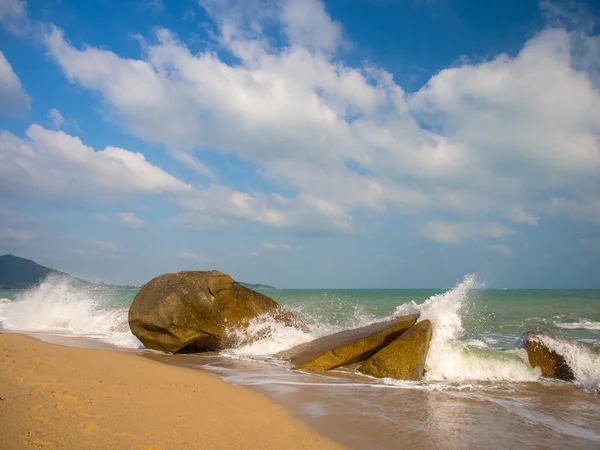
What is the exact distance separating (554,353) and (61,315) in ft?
66.5

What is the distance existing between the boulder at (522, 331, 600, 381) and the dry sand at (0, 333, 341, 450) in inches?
283

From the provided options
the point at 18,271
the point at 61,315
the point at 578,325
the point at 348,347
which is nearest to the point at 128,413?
the point at 348,347

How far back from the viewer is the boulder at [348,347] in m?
9.38

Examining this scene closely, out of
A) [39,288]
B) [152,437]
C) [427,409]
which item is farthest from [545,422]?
[39,288]

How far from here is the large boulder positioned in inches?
433

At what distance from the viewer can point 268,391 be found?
6910mm

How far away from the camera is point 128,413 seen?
172 inches

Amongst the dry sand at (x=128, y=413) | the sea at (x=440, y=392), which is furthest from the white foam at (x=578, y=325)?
the dry sand at (x=128, y=413)

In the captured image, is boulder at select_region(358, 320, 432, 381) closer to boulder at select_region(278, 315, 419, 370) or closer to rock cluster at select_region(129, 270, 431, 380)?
rock cluster at select_region(129, 270, 431, 380)

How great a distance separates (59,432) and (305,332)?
9.75 m

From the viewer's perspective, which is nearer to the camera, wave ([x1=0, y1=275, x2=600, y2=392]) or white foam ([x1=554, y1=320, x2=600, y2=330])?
wave ([x1=0, y1=275, x2=600, y2=392])

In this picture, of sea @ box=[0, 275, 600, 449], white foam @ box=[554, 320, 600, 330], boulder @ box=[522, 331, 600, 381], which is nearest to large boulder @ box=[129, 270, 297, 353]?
sea @ box=[0, 275, 600, 449]

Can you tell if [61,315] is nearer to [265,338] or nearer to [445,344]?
[265,338]

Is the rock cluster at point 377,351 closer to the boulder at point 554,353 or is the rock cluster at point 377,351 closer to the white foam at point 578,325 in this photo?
the boulder at point 554,353
